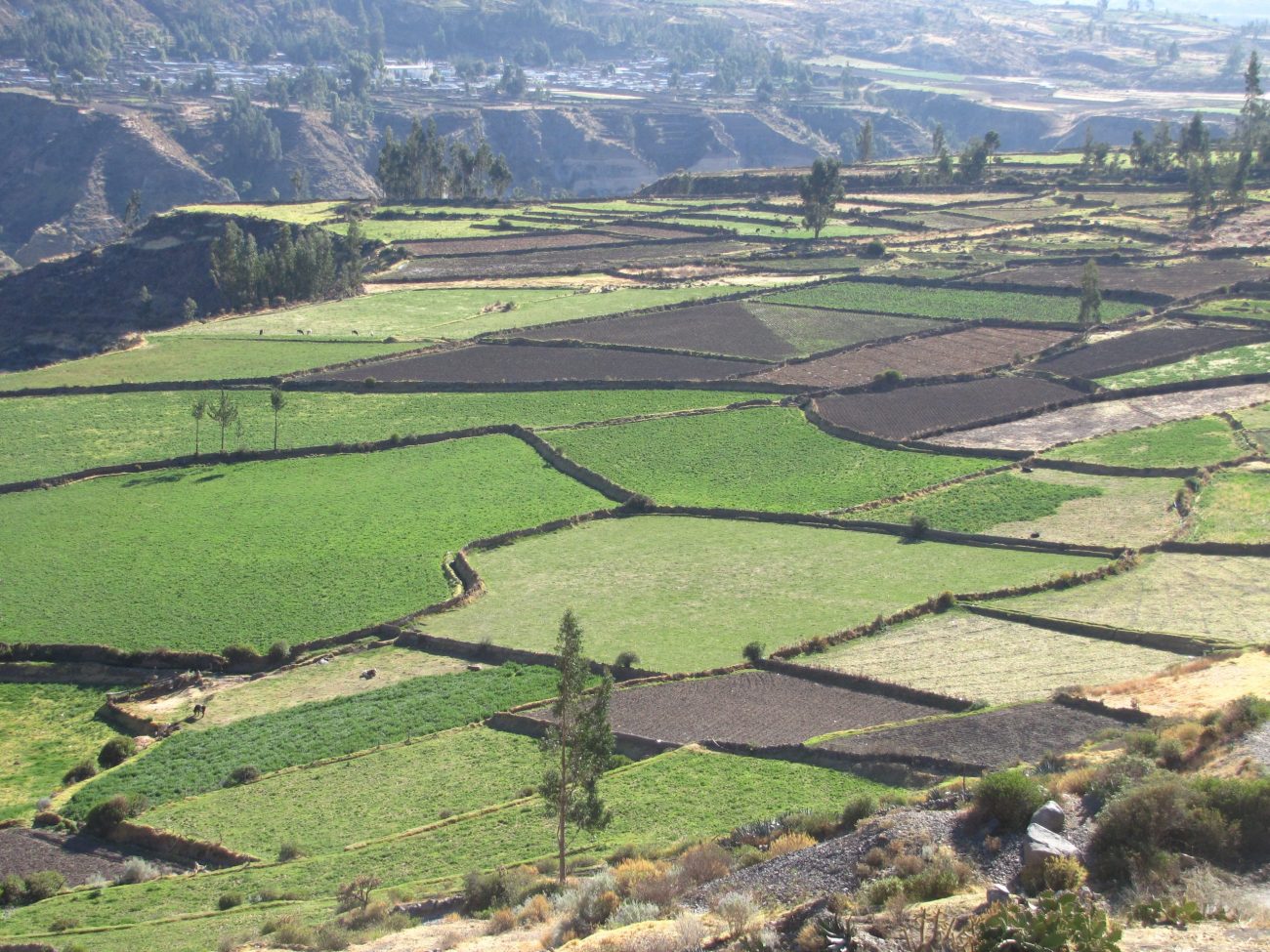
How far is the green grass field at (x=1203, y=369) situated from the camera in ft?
320

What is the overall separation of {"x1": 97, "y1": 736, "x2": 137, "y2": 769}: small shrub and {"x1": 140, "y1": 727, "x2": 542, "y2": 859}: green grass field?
4324 millimetres

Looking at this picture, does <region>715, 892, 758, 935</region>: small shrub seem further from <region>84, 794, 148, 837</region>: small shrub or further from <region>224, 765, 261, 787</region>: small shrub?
<region>84, 794, 148, 837</region>: small shrub

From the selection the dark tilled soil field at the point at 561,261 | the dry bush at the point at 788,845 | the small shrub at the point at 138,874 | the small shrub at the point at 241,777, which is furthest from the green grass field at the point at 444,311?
the dry bush at the point at 788,845

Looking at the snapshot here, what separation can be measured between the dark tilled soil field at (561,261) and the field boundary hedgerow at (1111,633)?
89644 mm

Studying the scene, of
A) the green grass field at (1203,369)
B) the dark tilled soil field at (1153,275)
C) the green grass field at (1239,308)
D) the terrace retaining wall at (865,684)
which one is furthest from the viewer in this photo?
the dark tilled soil field at (1153,275)

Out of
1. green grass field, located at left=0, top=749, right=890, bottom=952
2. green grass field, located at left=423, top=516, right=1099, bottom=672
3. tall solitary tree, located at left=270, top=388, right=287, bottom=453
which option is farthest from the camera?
tall solitary tree, located at left=270, top=388, right=287, bottom=453

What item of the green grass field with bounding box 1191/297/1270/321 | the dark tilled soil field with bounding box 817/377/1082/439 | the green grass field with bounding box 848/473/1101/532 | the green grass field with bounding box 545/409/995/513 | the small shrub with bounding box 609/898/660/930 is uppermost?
the green grass field with bounding box 1191/297/1270/321

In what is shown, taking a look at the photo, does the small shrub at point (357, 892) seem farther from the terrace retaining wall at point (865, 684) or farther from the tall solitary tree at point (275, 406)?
Result: the tall solitary tree at point (275, 406)

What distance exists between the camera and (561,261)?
148 metres

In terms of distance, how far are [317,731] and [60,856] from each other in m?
9.80

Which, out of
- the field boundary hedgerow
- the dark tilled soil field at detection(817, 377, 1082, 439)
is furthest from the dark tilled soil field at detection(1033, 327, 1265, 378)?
the field boundary hedgerow

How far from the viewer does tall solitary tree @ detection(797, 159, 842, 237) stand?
525ft

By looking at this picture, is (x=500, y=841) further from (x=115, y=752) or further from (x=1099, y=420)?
(x=1099, y=420)

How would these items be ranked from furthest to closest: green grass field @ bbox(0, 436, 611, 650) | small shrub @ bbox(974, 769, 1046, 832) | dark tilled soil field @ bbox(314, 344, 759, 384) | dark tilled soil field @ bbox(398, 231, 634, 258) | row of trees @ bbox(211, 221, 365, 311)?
dark tilled soil field @ bbox(398, 231, 634, 258), row of trees @ bbox(211, 221, 365, 311), dark tilled soil field @ bbox(314, 344, 759, 384), green grass field @ bbox(0, 436, 611, 650), small shrub @ bbox(974, 769, 1046, 832)
